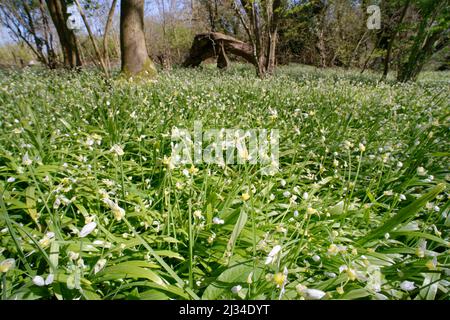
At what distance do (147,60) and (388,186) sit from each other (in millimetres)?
5881

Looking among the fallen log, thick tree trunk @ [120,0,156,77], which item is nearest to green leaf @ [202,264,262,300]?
thick tree trunk @ [120,0,156,77]

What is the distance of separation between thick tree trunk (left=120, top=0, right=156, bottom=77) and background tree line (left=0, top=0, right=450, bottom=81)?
2 centimetres

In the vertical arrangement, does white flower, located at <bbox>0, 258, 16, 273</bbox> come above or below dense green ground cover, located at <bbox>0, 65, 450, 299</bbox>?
above

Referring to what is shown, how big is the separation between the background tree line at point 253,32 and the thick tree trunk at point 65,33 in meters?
0.03

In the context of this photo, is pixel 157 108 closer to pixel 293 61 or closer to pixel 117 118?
pixel 117 118

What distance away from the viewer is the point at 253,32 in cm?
909

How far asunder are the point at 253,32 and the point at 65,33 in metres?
6.46

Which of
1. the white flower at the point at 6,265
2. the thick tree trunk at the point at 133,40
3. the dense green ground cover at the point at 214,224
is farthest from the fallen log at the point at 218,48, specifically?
the white flower at the point at 6,265

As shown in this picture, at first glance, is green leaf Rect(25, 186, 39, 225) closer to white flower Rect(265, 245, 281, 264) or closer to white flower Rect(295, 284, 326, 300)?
white flower Rect(265, 245, 281, 264)

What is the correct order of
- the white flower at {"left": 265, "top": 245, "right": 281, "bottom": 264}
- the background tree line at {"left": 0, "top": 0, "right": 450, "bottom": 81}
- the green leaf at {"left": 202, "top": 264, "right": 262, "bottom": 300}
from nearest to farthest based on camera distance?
1. the white flower at {"left": 265, "top": 245, "right": 281, "bottom": 264}
2. the green leaf at {"left": 202, "top": 264, "right": 262, "bottom": 300}
3. the background tree line at {"left": 0, "top": 0, "right": 450, "bottom": 81}

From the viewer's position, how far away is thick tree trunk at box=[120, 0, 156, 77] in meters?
5.84

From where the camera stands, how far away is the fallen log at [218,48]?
12461mm

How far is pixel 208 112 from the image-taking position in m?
3.34
